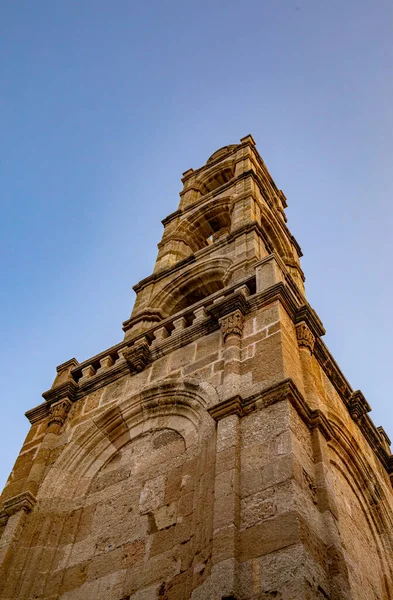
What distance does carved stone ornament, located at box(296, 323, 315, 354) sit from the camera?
392 inches

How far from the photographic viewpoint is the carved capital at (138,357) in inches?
434

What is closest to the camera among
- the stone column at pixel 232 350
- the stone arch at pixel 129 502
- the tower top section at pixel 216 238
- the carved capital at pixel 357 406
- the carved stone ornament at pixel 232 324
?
the stone arch at pixel 129 502

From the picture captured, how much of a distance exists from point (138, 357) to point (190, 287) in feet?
18.5

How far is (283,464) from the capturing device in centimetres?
704

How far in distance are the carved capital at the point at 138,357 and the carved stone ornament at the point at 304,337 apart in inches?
102

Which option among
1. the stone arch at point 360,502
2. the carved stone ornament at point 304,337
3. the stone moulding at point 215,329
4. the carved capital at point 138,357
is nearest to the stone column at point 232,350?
the stone moulding at point 215,329

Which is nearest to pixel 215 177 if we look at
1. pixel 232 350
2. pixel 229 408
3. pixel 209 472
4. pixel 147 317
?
pixel 147 317

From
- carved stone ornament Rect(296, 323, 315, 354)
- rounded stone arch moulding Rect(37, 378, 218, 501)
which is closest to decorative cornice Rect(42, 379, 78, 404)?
rounded stone arch moulding Rect(37, 378, 218, 501)

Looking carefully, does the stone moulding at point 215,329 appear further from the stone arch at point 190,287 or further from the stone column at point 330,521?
the stone arch at point 190,287

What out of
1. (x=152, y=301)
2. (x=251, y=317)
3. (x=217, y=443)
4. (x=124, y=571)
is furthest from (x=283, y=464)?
(x=152, y=301)

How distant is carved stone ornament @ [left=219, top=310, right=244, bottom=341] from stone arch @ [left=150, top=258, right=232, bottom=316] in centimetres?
579

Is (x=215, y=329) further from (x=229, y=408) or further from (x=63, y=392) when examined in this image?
(x=63, y=392)

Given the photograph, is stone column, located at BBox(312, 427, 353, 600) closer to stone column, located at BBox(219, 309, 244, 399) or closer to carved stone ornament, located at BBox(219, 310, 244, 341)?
stone column, located at BBox(219, 309, 244, 399)

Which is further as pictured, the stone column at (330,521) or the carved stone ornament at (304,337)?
the carved stone ornament at (304,337)
